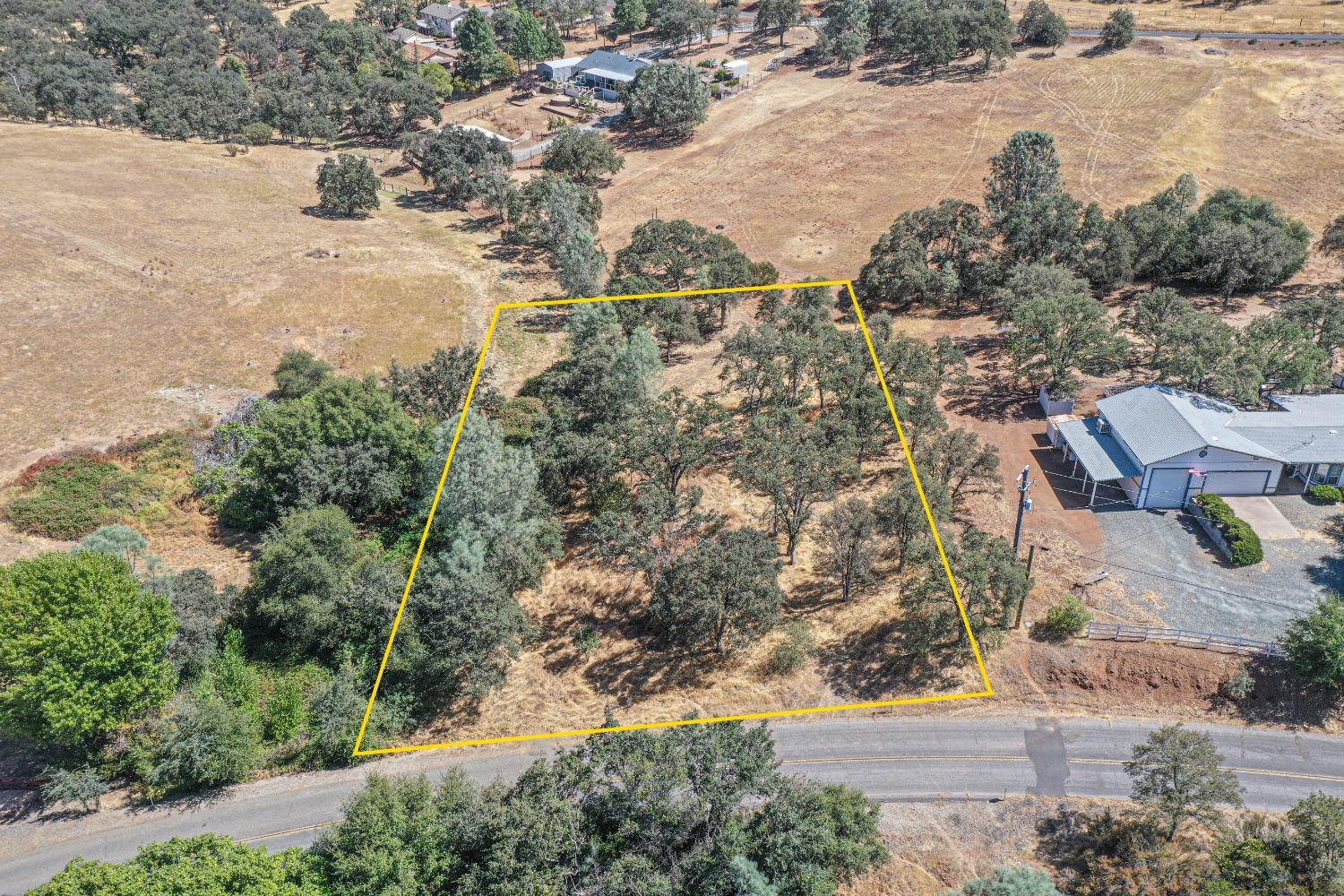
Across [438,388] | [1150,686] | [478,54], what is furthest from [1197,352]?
[478,54]

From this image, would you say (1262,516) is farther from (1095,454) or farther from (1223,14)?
(1223,14)

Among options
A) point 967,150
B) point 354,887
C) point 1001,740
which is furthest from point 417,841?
point 967,150

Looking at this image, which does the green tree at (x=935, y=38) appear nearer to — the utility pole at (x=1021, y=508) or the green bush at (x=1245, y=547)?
the utility pole at (x=1021, y=508)

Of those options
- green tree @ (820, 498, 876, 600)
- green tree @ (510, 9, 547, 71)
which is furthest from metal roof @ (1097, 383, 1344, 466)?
green tree @ (510, 9, 547, 71)

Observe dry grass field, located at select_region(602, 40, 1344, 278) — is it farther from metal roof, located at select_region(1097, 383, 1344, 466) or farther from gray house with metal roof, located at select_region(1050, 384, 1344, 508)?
gray house with metal roof, located at select_region(1050, 384, 1344, 508)

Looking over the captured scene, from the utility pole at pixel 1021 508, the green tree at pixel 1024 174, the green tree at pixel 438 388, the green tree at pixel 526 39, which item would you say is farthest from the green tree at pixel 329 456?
the green tree at pixel 526 39
